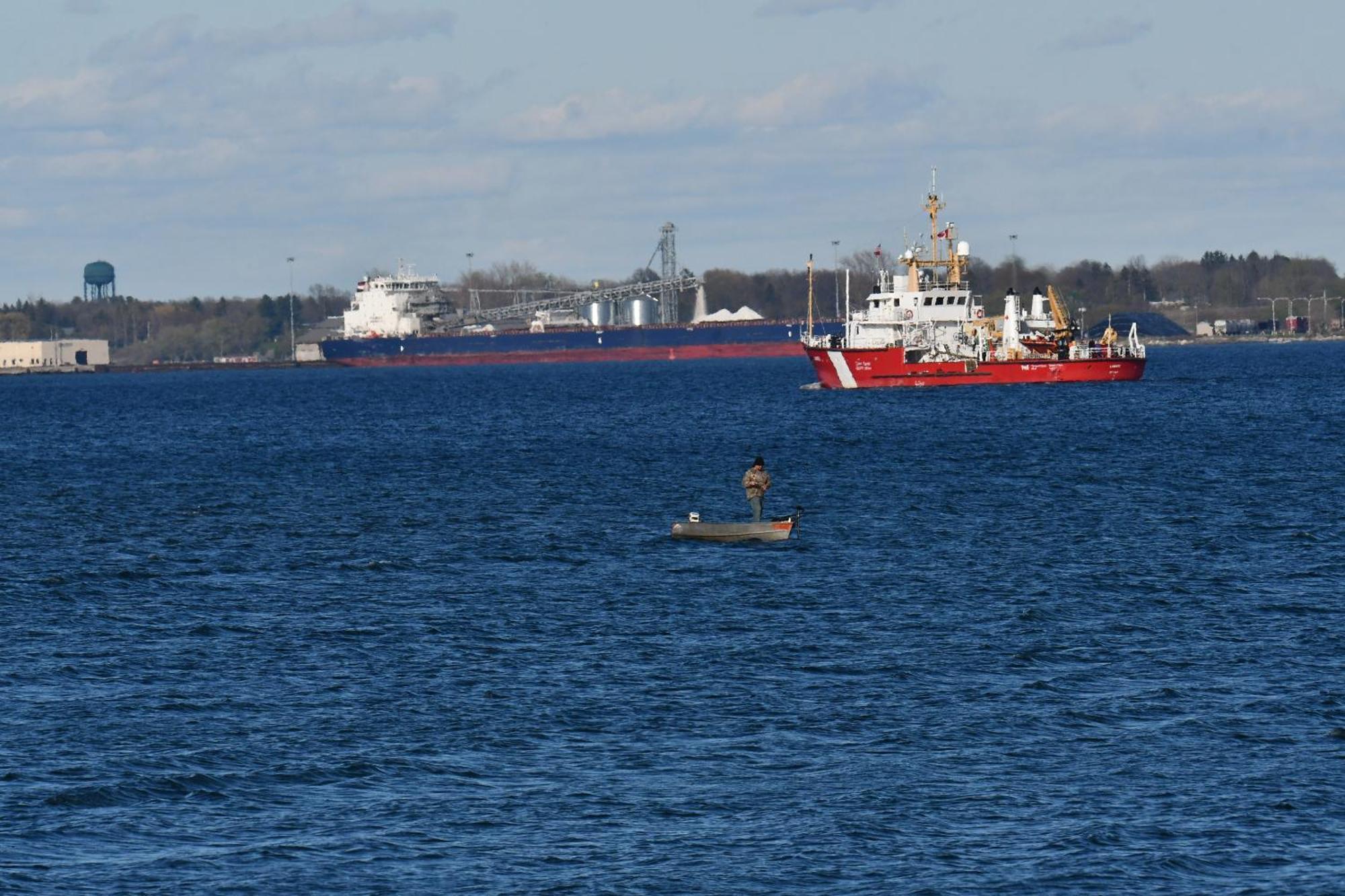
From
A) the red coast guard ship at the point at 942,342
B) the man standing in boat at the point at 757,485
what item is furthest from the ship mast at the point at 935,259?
the man standing in boat at the point at 757,485

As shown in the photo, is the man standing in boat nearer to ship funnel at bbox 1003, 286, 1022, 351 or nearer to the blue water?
the blue water

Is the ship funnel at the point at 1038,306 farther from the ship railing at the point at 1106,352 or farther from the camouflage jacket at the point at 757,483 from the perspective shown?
the camouflage jacket at the point at 757,483

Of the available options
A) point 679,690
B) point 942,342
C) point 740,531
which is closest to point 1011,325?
point 942,342

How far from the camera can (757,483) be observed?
2287 inches

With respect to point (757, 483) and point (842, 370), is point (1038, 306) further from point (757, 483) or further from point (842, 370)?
point (757, 483)

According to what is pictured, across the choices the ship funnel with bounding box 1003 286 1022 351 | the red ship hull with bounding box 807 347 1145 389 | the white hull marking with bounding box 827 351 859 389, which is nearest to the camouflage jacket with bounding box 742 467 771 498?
the ship funnel with bounding box 1003 286 1022 351

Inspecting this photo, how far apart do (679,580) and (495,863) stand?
24.2 m

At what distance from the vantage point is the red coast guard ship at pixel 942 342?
149750mm

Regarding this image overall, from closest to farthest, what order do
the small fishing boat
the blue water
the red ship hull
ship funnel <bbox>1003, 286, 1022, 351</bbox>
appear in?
the blue water, the small fishing boat, ship funnel <bbox>1003, 286, 1022, 351</bbox>, the red ship hull

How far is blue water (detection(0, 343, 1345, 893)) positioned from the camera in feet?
83.4

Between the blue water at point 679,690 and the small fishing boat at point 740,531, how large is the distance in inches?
27.8

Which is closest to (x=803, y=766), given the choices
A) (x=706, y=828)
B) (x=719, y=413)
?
(x=706, y=828)

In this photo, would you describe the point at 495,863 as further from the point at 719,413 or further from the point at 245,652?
the point at 719,413

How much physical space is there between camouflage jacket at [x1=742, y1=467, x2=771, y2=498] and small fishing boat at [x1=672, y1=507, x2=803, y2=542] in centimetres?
119
